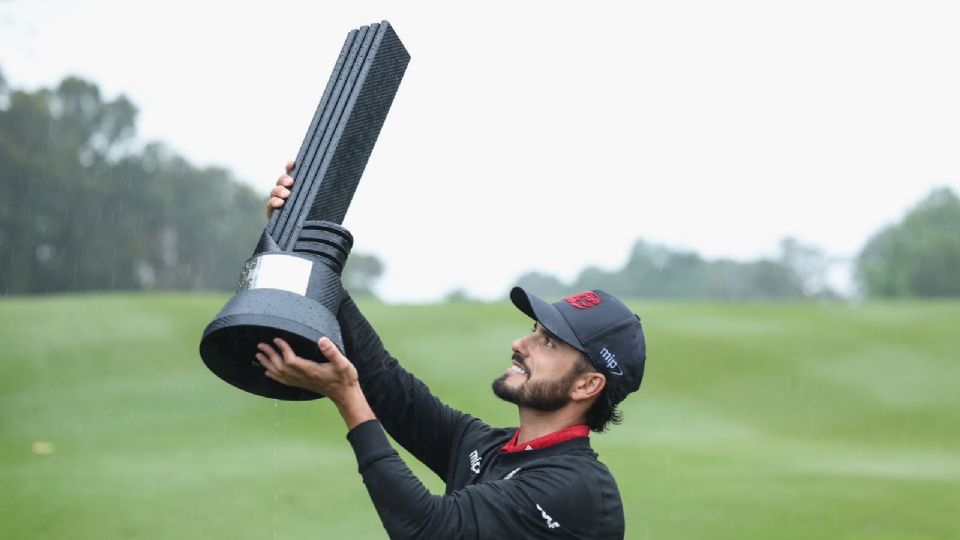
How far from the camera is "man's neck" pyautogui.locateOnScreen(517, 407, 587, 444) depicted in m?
3.56

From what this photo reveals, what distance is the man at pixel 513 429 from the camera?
304 cm

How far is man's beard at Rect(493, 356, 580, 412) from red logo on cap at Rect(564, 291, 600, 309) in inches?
10.2

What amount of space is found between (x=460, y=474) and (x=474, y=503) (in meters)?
0.54

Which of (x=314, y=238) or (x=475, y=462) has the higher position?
(x=314, y=238)

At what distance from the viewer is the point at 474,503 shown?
3203mm

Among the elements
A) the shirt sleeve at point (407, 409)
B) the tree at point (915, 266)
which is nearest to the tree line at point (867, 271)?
the tree at point (915, 266)

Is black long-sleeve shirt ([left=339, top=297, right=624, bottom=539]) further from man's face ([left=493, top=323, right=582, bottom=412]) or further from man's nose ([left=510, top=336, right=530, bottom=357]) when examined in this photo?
man's nose ([left=510, top=336, right=530, bottom=357])

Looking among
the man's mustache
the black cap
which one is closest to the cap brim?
the black cap

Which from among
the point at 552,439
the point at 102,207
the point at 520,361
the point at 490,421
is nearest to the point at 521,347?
the point at 520,361

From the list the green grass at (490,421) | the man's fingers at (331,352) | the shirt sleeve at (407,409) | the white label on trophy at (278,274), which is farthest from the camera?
the green grass at (490,421)

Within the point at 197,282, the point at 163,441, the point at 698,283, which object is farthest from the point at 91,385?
the point at 197,282

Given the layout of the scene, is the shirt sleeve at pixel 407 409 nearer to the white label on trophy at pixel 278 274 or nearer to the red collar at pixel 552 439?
the red collar at pixel 552 439

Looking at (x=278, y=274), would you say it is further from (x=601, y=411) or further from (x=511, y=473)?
(x=601, y=411)

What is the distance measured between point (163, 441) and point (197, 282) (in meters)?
47.5
